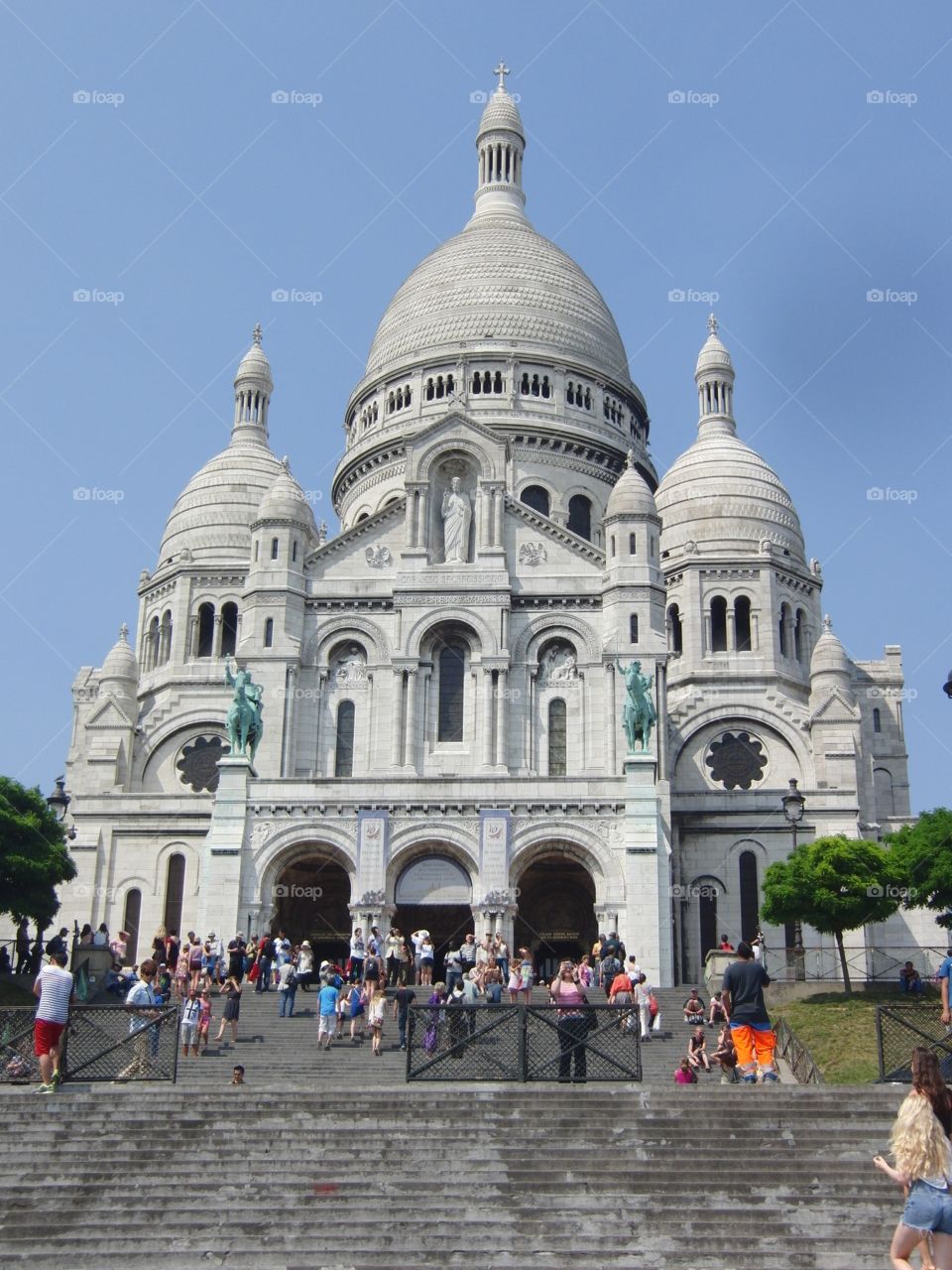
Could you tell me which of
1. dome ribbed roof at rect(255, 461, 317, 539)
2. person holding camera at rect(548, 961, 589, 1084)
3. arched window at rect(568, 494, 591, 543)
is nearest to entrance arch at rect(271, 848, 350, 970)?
dome ribbed roof at rect(255, 461, 317, 539)

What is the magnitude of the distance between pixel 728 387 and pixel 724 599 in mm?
14263

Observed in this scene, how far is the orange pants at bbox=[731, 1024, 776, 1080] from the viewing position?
22219mm

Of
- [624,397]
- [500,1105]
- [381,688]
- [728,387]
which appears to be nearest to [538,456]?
[624,397]

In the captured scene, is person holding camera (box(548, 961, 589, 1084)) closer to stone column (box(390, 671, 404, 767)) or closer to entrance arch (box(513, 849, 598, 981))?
entrance arch (box(513, 849, 598, 981))

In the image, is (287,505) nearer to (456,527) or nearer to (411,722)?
(456,527)

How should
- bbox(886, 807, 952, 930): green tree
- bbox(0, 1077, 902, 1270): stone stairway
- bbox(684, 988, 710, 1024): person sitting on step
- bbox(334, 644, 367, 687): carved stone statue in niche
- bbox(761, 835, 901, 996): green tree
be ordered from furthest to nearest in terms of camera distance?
bbox(334, 644, 367, 687): carved stone statue in niche < bbox(761, 835, 901, 996): green tree < bbox(886, 807, 952, 930): green tree < bbox(684, 988, 710, 1024): person sitting on step < bbox(0, 1077, 902, 1270): stone stairway

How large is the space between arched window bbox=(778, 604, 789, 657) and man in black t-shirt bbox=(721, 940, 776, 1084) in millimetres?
40886

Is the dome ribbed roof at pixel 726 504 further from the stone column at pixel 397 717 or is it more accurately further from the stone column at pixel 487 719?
the stone column at pixel 397 717

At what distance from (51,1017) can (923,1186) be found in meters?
12.3

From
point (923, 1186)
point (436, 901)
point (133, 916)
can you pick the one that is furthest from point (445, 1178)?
point (133, 916)

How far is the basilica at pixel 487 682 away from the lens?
149ft

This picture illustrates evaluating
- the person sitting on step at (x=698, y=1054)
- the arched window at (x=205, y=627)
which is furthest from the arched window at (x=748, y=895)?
the person sitting on step at (x=698, y=1054)

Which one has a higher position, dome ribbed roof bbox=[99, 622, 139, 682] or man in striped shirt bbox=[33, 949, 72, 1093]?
dome ribbed roof bbox=[99, 622, 139, 682]

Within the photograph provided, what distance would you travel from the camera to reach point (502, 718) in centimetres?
5100
